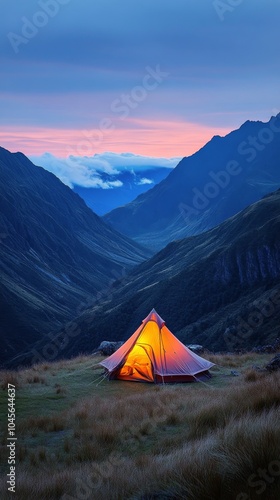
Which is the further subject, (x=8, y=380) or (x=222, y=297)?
(x=222, y=297)

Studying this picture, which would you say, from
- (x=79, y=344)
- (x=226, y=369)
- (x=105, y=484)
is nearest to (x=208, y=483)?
(x=105, y=484)

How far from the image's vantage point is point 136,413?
10.8 meters

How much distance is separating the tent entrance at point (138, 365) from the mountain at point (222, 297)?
47.2 m

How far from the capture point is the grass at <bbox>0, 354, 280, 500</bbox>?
4727 mm

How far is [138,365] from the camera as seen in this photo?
60.7 feet

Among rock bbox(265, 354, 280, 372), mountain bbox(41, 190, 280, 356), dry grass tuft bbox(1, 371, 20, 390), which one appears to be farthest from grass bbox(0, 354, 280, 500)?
mountain bbox(41, 190, 280, 356)

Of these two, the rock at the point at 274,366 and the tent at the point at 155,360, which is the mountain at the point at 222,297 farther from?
the rock at the point at 274,366

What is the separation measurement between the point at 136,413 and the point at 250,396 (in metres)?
2.75

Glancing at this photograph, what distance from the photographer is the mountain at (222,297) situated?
232 ft

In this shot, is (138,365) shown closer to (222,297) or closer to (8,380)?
(8,380)

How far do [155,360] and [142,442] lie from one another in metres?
9.53

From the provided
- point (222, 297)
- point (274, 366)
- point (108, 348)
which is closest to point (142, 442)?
point (274, 366)

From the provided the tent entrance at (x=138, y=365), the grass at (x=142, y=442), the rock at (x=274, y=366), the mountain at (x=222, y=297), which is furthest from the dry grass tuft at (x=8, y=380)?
the mountain at (x=222, y=297)

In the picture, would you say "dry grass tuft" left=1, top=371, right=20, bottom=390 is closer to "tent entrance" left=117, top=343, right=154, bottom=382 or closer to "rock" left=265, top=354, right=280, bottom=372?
"tent entrance" left=117, top=343, right=154, bottom=382
